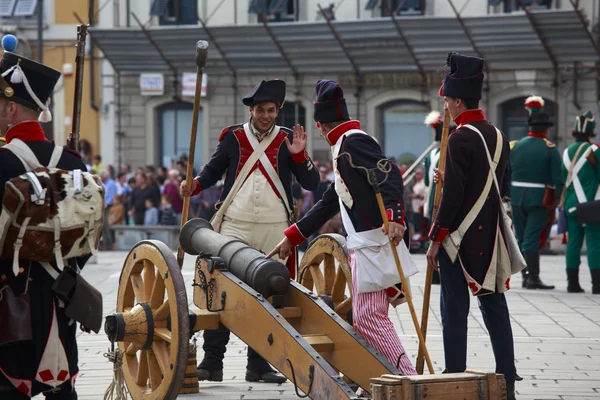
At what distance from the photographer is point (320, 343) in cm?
587

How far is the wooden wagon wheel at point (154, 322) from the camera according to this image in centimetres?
594

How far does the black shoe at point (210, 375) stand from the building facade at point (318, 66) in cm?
1785

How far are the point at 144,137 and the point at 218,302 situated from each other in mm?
22345

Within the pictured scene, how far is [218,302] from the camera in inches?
→ 255

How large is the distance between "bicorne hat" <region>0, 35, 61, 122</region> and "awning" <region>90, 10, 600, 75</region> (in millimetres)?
20004

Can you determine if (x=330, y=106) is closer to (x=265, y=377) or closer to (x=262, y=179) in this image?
(x=262, y=179)

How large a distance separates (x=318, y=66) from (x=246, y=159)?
1950 centimetres

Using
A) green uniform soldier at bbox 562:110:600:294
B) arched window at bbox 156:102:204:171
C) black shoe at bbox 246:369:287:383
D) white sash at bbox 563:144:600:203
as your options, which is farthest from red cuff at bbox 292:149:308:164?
arched window at bbox 156:102:204:171

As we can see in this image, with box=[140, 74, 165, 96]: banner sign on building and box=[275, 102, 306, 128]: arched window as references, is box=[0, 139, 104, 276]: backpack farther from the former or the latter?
box=[140, 74, 165, 96]: banner sign on building

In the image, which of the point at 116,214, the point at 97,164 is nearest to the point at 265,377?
the point at 116,214

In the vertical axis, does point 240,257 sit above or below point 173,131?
below

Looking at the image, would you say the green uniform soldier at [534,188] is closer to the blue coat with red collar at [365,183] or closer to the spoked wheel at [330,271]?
the spoked wheel at [330,271]

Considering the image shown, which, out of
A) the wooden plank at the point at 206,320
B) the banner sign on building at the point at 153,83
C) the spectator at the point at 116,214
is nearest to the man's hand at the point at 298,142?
the wooden plank at the point at 206,320

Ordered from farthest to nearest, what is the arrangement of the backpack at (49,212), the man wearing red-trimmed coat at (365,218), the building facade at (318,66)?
the building facade at (318,66) → the man wearing red-trimmed coat at (365,218) → the backpack at (49,212)
